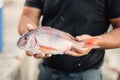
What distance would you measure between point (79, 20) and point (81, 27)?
49 millimetres

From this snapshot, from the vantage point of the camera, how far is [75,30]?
2604 mm

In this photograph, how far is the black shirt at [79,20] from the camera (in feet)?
8.30

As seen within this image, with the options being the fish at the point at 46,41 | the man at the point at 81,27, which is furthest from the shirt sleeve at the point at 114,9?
the fish at the point at 46,41

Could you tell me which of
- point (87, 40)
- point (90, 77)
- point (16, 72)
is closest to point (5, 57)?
point (16, 72)

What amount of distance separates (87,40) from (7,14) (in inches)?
224

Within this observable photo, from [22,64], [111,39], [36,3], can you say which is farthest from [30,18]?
[22,64]

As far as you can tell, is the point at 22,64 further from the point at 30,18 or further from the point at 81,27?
the point at 81,27

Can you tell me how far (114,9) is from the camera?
2500mm

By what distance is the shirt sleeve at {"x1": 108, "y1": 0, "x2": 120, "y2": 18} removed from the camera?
2.49 m

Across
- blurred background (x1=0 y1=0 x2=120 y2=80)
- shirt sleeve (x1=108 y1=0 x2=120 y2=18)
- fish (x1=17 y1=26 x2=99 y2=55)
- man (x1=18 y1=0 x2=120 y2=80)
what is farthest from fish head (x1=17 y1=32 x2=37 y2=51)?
blurred background (x1=0 y1=0 x2=120 y2=80)

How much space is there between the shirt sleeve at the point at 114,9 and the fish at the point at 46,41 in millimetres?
306

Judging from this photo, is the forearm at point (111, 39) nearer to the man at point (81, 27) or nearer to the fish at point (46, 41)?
the man at point (81, 27)

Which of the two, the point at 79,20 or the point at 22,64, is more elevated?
the point at 79,20

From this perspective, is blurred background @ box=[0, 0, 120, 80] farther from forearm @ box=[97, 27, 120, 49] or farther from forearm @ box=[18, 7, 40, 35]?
forearm @ box=[97, 27, 120, 49]
